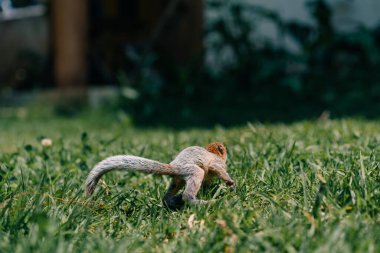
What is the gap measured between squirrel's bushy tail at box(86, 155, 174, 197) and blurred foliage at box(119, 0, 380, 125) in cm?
474

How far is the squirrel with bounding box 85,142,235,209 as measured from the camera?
2137 mm

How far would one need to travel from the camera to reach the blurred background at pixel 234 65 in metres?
7.48

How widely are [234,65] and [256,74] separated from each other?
→ 1.61 ft

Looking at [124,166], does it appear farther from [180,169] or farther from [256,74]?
[256,74]

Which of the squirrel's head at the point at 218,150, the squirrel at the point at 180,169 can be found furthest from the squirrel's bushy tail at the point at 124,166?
the squirrel's head at the point at 218,150

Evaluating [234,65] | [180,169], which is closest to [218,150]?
[180,169]

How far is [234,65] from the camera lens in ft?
28.0

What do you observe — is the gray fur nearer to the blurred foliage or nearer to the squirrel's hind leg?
the squirrel's hind leg

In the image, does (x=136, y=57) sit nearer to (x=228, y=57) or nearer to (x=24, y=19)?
(x=228, y=57)

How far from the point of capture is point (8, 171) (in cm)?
281

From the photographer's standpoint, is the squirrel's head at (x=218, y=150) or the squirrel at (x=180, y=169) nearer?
the squirrel at (x=180, y=169)

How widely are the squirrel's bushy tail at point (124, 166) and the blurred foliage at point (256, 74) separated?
15.5 feet

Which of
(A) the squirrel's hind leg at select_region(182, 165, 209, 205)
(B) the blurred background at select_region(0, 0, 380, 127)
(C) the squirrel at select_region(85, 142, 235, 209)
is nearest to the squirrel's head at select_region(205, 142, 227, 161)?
(C) the squirrel at select_region(85, 142, 235, 209)

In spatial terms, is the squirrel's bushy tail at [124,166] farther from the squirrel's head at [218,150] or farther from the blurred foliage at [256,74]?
the blurred foliage at [256,74]
